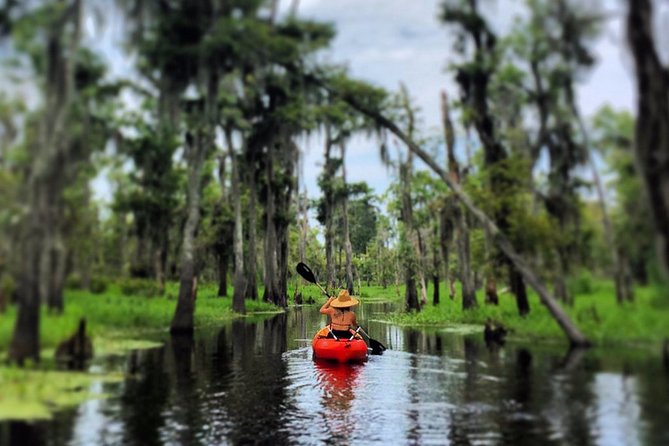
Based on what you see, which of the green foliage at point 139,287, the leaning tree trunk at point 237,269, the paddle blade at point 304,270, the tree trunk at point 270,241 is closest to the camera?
the green foliage at point 139,287

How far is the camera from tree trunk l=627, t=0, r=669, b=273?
8828 mm

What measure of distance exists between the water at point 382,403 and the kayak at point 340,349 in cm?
108

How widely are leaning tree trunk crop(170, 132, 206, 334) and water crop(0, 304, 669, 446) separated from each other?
0.66 meters

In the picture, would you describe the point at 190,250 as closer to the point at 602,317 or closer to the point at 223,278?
the point at 223,278

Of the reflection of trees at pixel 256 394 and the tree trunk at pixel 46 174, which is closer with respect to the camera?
the tree trunk at pixel 46 174

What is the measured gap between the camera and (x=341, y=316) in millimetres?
18828

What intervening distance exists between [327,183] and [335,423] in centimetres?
2437

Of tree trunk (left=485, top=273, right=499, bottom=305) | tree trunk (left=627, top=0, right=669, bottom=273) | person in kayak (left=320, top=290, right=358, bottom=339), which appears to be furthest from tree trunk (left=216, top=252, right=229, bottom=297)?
tree trunk (left=627, top=0, right=669, bottom=273)

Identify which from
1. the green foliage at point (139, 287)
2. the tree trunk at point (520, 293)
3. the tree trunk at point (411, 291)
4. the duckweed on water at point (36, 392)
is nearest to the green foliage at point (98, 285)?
the green foliage at point (139, 287)

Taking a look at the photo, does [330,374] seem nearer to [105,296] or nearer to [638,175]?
[105,296]

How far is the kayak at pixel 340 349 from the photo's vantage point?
57.2 ft

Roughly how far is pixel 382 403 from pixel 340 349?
17.3 ft

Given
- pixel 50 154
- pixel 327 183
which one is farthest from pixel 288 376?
pixel 327 183

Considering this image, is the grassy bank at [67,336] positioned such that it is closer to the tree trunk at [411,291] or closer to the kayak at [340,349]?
the kayak at [340,349]
